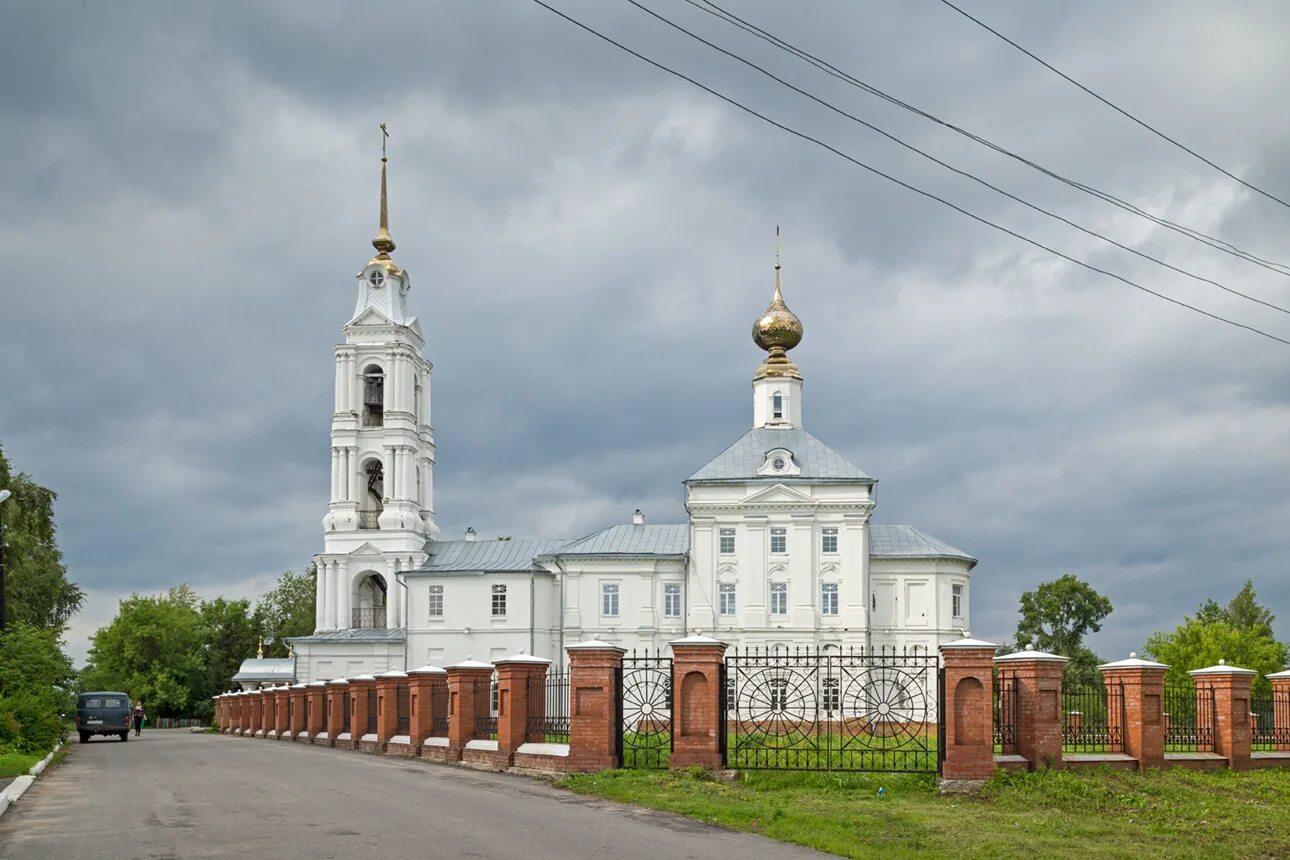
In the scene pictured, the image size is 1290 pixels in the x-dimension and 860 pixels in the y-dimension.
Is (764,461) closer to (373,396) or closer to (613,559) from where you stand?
(613,559)

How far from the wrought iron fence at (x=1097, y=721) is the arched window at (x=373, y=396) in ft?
145

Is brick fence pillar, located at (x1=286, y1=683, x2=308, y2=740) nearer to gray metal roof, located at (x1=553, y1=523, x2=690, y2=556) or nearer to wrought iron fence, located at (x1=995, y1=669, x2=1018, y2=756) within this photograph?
gray metal roof, located at (x1=553, y1=523, x2=690, y2=556)

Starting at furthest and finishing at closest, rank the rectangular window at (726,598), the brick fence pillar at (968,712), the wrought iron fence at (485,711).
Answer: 1. the rectangular window at (726,598)
2. the wrought iron fence at (485,711)
3. the brick fence pillar at (968,712)

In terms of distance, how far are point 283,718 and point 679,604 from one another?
17153 mm

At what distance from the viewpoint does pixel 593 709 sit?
63.5 ft

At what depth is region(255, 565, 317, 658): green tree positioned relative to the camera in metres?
89.8

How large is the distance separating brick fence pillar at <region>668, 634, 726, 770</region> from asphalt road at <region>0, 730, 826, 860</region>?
6.04 ft

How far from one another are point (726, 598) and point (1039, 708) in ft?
115

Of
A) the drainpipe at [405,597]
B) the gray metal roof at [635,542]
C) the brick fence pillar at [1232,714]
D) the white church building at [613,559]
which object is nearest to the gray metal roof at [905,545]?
the white church building at [613,559]

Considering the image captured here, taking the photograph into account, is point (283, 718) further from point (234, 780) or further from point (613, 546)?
point (234, 780)

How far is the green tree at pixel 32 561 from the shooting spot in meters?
43.6

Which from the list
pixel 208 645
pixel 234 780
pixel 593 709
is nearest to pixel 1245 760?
pixel 593 709

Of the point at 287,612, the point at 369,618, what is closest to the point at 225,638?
the point at 287,612

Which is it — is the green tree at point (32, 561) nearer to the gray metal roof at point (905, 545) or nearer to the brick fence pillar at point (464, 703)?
the brick fence pillar at point (464, 703)
